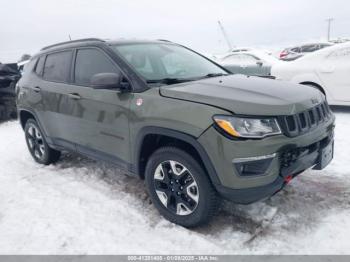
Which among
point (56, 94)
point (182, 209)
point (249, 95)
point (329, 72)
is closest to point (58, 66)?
point (56, 94)

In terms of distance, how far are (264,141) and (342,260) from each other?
1.11m

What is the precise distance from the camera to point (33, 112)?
495 cm

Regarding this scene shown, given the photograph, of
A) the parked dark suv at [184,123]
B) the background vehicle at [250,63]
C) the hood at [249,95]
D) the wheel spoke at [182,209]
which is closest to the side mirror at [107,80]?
the parked dark suv at [184,123]

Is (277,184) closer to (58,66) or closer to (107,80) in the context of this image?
(107,80)

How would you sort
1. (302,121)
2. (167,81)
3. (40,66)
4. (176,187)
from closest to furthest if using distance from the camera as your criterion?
1. (302,121)
2. (176,187)
3. (167,81)
4. (40,66)

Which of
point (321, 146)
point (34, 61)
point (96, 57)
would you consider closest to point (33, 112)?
point (34, 61)

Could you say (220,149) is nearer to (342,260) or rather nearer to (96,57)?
(342,260)

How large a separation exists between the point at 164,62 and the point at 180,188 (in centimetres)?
154

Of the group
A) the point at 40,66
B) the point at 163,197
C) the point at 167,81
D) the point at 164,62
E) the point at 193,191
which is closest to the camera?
the point at 193,191

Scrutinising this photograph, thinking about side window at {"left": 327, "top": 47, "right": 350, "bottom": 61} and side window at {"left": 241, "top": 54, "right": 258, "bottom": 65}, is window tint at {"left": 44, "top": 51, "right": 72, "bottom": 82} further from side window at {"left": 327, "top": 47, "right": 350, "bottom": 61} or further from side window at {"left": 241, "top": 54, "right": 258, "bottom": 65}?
side window at {"left": 241, "top": 54, "right": 258, "bottom": 65}

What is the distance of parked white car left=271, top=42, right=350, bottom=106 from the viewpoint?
6918 mm

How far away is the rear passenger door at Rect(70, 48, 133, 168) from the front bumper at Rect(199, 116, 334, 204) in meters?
1.07

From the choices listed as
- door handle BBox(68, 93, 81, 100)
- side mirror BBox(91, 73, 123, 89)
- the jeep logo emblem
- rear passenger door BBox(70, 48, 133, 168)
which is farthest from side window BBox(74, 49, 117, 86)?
the jeep logo emblem

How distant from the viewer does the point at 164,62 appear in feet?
12.8
